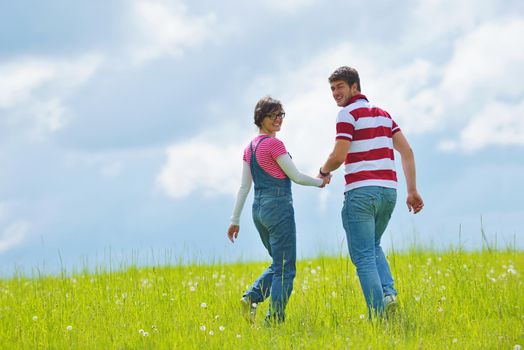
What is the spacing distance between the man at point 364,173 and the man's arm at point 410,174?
424 mm

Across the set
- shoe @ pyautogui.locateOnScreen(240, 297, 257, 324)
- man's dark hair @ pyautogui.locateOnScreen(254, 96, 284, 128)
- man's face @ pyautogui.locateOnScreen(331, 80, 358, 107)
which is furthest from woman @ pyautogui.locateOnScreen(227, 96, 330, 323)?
man's face @ pyautogui.locateOnScreen(331, 80, 358, 107)

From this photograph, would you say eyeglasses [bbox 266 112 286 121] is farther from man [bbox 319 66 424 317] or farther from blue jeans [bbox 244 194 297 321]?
blue jeans [bbox 244 194 297 321]

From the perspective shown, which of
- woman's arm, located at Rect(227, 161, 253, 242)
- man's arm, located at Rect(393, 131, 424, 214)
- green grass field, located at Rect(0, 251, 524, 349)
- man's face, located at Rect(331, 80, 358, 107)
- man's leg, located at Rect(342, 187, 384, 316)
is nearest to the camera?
green grass field, located at Rect(0, 251, 524, 349)

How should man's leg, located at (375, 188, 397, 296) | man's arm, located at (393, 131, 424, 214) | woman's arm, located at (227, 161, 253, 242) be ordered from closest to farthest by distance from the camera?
man's leg, located at (375, 188, 397, 296) → woman's arm, located at (227, 161, 253, 242) → man's arm, located at (393, 131, 424, 214)

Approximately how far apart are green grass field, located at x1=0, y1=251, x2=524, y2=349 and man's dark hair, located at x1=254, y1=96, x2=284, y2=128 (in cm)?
220

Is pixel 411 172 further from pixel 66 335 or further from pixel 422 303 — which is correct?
pixel 66 335

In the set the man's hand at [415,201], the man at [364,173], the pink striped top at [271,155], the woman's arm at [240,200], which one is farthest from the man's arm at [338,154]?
the man's hand at [415,201]

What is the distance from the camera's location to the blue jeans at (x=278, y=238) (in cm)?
686

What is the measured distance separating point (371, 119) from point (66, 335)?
431cm

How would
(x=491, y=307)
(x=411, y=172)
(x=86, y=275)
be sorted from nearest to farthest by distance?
(x=411, y=172) → (x=491, y=307) → (x=86, y=275)

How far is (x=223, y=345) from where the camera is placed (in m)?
6.48

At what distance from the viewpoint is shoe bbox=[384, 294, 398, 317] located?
6.90 meters

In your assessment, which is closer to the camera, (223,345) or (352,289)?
(223,345)

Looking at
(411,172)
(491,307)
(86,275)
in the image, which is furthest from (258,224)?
(86,275)
